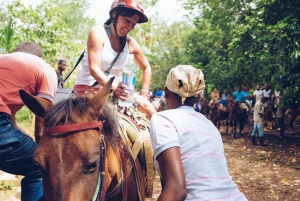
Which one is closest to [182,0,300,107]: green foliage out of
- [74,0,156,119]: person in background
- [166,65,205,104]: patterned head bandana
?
[74,0,156,119]: person in background

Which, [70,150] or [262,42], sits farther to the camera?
[262,42]

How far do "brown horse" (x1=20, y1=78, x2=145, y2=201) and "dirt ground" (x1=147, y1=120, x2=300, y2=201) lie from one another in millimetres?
4231

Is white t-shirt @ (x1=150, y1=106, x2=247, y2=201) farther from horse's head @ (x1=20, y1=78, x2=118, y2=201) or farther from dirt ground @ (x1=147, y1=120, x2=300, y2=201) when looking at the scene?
dirt ground @ (x1=147, y1=120, x2=300, y2=201)

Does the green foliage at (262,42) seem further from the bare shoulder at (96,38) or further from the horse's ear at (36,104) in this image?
the horse's ear at (36,104)

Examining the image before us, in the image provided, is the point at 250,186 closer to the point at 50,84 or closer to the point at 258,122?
the point at 258,122

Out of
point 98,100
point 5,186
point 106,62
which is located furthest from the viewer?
point 5,186

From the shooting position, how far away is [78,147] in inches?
77.0

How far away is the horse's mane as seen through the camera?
207 cm

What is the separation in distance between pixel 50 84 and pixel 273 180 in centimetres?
654

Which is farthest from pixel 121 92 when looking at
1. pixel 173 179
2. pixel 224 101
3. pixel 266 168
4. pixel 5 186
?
pixel 224 101

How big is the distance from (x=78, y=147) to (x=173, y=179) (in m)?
0.61

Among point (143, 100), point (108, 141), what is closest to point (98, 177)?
point (108, 141)

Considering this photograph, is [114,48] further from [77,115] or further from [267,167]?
[267,167]

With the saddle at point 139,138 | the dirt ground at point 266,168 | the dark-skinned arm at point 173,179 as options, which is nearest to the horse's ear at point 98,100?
the dark-skinned arm at point 173,179
